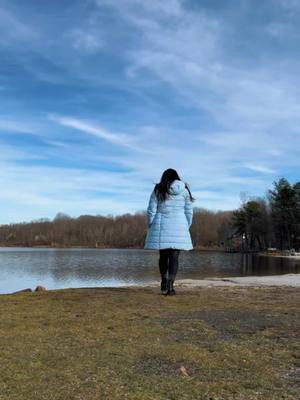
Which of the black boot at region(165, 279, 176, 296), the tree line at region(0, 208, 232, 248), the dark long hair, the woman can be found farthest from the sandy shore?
the tree line at region(0, 208, 232, 248)

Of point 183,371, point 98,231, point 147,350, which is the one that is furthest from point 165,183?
→ point 98,231

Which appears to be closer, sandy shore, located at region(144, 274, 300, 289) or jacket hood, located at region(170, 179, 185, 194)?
jacket hood, located at region(170, 179, 185, 194)

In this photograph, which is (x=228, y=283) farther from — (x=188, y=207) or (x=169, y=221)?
(x=169, y=221)

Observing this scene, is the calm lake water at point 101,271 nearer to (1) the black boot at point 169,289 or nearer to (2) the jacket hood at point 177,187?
(1) the black boot at point 169,289

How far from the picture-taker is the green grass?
347cm

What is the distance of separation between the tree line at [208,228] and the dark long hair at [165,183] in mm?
75901

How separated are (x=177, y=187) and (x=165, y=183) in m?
0.23

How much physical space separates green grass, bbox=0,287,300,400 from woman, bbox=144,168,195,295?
3.37ft

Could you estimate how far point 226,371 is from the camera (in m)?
3.94

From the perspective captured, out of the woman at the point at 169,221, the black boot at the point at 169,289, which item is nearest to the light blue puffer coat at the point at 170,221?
the woman at the point at 169,221

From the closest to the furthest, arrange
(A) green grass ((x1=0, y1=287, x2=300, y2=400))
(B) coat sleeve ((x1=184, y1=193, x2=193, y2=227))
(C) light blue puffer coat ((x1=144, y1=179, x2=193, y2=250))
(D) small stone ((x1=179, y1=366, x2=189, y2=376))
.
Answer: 1. (A) green grass ((x1=0, y1=287, x2=300, y2=400))
2. (D) small stone ((x1=179, y1=366, x2=189, y2=376))
3. (C) light blue puffer coat ((x1=144, y1=179, x2=193, y2=250))
4. (B) coat sleeve ((x1=184, y1=193, x2=193, y2=227))

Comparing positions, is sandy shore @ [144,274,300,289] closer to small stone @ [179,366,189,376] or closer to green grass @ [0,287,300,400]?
green grass @ [0,287,300,400]

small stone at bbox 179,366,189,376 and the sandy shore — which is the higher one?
the sandy shore

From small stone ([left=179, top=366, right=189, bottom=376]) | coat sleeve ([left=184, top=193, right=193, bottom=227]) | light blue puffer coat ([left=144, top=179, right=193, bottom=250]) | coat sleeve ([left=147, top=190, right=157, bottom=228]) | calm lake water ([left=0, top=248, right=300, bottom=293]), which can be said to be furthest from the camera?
calm lake water ([left=0, top=248, right=300, bottom=293])
